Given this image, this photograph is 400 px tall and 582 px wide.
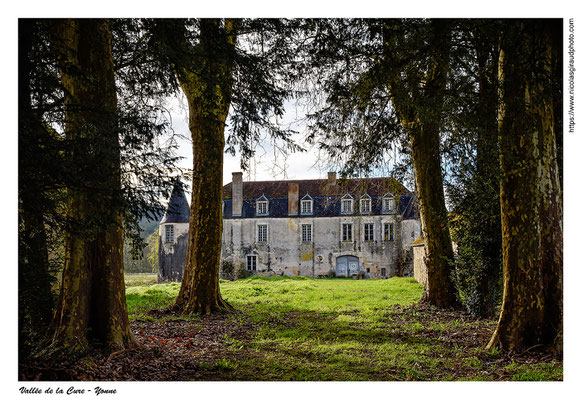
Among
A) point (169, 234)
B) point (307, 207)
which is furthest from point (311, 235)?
point (169, 234)

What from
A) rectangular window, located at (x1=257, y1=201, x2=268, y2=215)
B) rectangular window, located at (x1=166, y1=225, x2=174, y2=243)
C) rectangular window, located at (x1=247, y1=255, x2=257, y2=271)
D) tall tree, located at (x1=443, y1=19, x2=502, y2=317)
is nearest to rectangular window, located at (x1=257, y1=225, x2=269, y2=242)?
rectangular window, located at (x1=257, y1=201, x2=268, y2=215)

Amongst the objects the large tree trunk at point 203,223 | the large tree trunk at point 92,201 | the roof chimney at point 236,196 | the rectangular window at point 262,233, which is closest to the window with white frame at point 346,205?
the rectangular window at point 262,233

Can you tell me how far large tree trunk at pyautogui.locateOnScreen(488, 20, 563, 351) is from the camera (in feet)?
18.0

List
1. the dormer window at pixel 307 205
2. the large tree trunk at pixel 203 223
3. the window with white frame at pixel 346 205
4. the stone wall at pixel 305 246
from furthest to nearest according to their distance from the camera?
the dormer window at pixel 307 205
the window with white frame at pixel 346 205
the stone wall at pixel 305 246
the large tree trunk at pixel 203 223

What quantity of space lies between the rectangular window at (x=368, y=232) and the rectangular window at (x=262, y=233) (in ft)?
25.9

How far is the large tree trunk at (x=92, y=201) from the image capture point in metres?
4.45

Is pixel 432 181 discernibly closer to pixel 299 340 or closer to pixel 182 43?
pixel 299 340

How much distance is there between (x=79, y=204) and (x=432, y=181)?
8.35 meters

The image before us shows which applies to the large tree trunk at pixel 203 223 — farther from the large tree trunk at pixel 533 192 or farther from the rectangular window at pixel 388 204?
the rectangular window at pixel 388 204

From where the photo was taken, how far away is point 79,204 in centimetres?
511

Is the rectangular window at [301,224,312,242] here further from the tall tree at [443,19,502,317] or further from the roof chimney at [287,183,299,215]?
the tall tree at [443,19,502,317]

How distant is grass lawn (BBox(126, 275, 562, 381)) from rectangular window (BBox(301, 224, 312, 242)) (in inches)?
882

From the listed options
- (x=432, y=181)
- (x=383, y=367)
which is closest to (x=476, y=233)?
(x=432, y=181)

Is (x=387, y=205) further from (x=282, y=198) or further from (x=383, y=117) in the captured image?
(x=383, y=117)
